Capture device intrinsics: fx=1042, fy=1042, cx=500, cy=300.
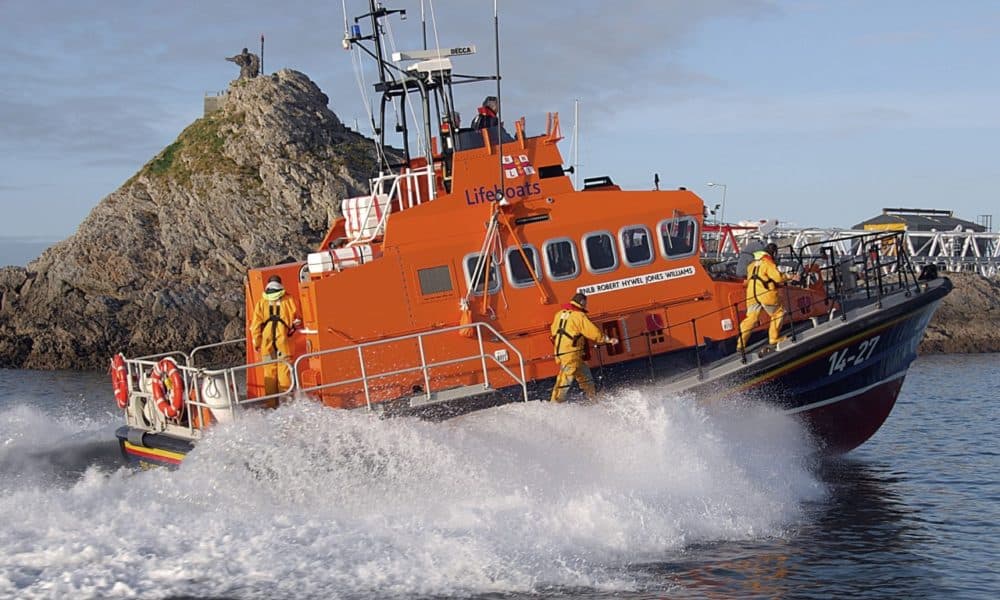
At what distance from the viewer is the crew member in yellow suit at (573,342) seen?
9.38 meters

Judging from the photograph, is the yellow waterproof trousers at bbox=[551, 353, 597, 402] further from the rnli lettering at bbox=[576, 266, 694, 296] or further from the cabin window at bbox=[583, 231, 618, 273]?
the cabin window at bbox=[583, 231, 618, 273]

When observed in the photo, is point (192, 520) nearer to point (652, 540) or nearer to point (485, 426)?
point (485, 426)

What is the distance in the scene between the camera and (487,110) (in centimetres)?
1090

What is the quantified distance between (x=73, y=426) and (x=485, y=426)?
644 centimetres

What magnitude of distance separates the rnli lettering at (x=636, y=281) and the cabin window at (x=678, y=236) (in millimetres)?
162

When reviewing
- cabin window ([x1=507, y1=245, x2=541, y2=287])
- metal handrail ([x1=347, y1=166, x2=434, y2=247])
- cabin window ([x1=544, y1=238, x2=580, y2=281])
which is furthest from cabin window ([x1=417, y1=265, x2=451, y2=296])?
cabin window ([x1=544, y1=238, x2=580, y2=281])

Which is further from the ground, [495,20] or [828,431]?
[495,20]

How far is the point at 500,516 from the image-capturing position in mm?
8211

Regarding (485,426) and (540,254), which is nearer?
(485,426)

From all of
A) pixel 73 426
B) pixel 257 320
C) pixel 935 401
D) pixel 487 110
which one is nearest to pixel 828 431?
pixel 487 110

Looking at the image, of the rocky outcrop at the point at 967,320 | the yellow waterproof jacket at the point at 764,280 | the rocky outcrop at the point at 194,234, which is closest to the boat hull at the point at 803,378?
the yellow waterproof jacket at the point at 764,280

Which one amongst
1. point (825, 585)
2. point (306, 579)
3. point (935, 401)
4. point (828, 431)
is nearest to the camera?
point (306, 579)

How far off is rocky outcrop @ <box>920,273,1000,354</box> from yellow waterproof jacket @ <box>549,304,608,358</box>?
19.0 metres

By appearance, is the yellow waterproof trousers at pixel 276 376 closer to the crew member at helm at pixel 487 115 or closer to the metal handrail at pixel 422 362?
the metal handrail at pixel 422 362
